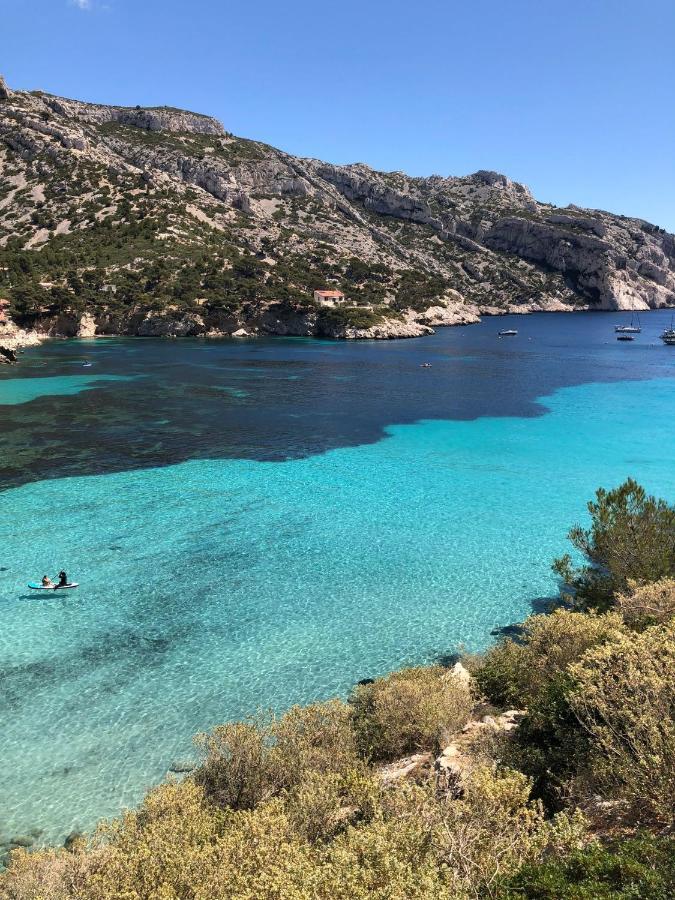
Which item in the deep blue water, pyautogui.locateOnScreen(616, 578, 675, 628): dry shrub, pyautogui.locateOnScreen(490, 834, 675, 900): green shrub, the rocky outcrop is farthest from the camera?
the rocky outcrop

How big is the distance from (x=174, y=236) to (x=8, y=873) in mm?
130550

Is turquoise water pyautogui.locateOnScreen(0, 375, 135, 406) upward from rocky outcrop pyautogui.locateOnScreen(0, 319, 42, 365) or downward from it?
downward

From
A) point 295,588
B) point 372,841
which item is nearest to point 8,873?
point 372,841

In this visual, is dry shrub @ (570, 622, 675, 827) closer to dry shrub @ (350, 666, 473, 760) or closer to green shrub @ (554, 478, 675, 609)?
dry shrub @ (350, 666, 473, 760)

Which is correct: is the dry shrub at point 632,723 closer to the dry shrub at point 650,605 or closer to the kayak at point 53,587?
the dry shrub at point 650,605

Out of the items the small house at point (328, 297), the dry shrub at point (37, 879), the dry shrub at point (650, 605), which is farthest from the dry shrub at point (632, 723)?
the small house at point (328, 297)

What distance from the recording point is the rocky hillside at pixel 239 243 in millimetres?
106000

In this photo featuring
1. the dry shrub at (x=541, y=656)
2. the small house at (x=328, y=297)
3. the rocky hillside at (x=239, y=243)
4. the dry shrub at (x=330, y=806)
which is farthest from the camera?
the small house at (x=328, y=297)

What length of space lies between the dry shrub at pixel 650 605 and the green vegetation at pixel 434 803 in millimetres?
68

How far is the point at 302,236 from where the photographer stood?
483 feet

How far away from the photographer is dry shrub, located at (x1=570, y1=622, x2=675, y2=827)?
22.7ft

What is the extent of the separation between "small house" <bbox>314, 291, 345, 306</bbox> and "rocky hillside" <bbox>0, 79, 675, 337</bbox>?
1.92 m

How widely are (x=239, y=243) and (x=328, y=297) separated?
113ft

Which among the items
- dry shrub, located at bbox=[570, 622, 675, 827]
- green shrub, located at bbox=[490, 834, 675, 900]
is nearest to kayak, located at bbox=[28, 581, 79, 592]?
dry shrub, located at bbox=[570, 622, 675, 827]
